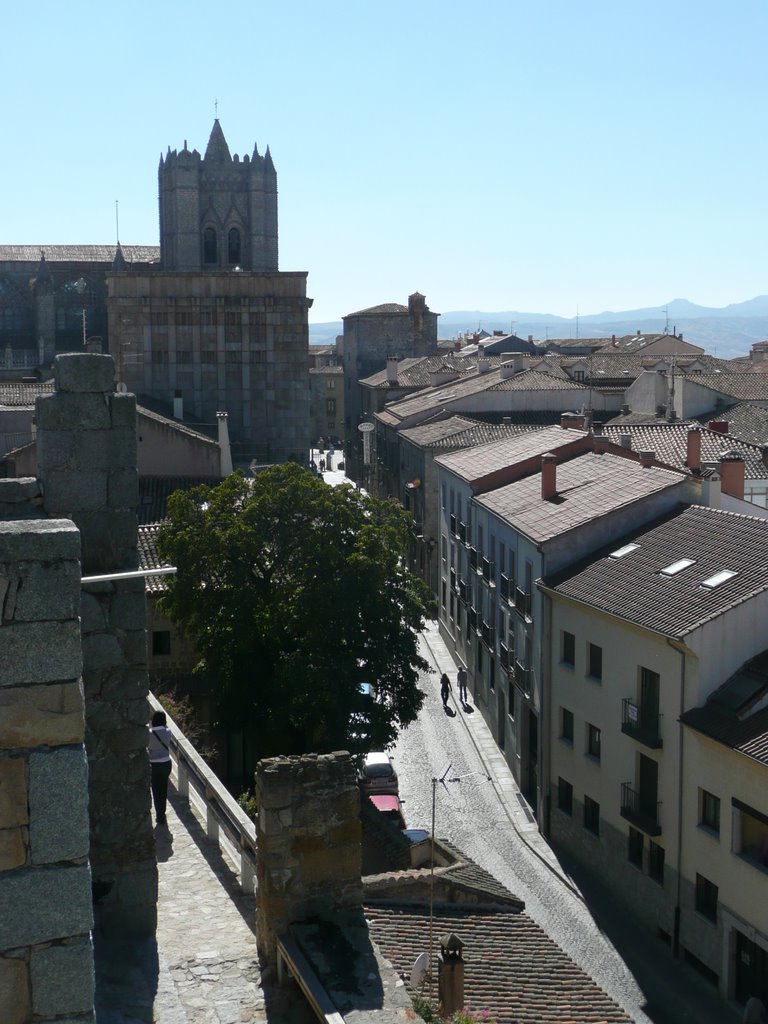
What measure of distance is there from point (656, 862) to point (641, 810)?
97cm

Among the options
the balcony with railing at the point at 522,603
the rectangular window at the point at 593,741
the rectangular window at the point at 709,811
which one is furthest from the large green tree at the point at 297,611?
the rectangular window at the point at 709,811

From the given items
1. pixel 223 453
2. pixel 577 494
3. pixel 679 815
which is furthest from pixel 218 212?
pixel 679 815

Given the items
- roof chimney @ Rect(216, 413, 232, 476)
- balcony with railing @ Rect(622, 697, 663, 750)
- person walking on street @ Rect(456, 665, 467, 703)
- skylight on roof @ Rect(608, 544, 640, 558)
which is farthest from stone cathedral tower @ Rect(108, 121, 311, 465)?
balcony with railing @ Rect(622, 697, 663, 750)

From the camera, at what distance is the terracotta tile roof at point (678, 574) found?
80.7ft

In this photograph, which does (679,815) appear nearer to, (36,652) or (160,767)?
(160,767)

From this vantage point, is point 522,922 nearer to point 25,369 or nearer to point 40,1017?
point 40,1017

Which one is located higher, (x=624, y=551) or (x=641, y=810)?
(x=624, y=551)

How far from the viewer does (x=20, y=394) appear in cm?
4741

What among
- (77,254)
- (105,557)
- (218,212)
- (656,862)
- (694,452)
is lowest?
(656,862)

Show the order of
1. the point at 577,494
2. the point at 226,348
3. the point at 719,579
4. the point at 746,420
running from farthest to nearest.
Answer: the point at 226,348 → the point at 746,420 → the point at 577,494 → the point at 719,579

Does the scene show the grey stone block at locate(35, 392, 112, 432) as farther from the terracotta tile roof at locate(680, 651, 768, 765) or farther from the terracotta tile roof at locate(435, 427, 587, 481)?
the terracotta tile roof at locate(435, 427, 587, 481)

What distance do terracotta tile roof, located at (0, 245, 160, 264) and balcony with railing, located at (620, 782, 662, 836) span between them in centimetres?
7211

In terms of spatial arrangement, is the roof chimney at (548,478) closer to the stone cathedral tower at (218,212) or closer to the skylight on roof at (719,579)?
the skylight on roof at (719,579)

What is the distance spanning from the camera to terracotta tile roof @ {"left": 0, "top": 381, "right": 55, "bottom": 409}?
44897mm
